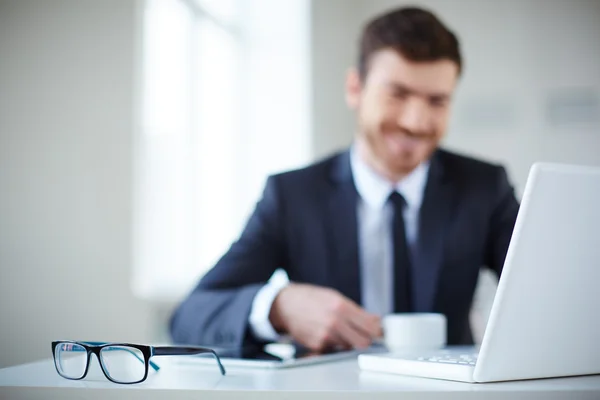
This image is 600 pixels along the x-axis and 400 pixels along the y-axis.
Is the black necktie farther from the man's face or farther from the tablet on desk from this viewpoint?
the tablet on desk

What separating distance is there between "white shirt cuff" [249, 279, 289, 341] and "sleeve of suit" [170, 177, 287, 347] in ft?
0.05

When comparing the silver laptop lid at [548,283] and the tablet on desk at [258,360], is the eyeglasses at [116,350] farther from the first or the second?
the silver laptop lid at [548,283]

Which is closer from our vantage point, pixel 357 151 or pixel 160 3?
pixel 357 151

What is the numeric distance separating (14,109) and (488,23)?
3.69 metres

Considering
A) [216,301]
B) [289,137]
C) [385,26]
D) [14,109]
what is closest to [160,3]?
[289,137]

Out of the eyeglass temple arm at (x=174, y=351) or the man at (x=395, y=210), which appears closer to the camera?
the eyeglass temple arm at (x=174, y=351)

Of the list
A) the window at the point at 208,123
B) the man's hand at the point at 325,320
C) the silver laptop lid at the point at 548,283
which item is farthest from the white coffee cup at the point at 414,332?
the window at the point at 208,123

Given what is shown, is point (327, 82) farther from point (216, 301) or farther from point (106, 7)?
point (216, 301)

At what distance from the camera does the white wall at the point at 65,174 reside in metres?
1.93

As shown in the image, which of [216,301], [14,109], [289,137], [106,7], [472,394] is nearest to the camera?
[472,394]

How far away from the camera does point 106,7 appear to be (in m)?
2.49

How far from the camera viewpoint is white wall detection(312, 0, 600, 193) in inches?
175

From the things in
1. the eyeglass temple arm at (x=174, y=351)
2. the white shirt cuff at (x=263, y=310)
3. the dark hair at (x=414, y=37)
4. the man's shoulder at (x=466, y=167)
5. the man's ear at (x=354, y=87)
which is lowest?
the white shirt cuff at (x=263, y=310)

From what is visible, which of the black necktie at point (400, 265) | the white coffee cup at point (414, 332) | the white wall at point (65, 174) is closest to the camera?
the white coffee cup at point (414, 332)
